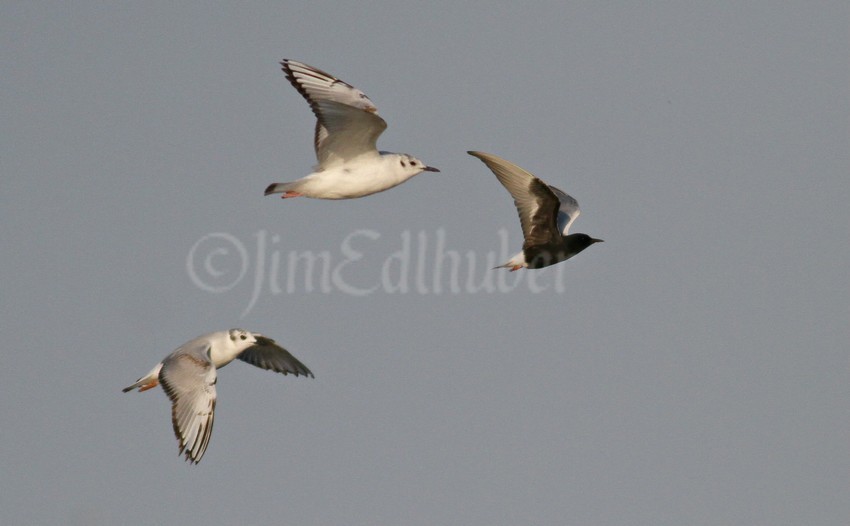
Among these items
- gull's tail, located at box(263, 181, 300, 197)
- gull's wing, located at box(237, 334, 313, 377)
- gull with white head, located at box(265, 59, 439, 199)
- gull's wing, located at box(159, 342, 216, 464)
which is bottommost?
gull's wing, located at box(159, 342, 216, 464)

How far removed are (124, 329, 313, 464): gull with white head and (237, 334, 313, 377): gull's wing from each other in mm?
1160

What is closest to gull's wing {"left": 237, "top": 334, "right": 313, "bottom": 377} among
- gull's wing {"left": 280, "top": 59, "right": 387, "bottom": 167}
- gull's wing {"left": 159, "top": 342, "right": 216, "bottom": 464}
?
gull's wing {"left": 159, "top": 342, "right": 216, "bottom": 464}

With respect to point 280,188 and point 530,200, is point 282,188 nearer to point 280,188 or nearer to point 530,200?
point 280,188

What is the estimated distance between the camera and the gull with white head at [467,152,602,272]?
837 inches

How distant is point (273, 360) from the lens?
78.9 feet

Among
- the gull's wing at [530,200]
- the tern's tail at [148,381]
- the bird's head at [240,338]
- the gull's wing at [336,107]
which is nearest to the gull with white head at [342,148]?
the gull's wing at [336,107]

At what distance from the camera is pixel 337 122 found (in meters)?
19.5

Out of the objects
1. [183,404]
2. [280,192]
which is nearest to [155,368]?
[183,404]

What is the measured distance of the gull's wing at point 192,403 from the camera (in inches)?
784

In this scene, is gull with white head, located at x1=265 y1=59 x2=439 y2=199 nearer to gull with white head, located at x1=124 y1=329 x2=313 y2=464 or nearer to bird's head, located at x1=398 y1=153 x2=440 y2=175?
bird's head, located at x1=398 y1=153 x2=440 y2=175

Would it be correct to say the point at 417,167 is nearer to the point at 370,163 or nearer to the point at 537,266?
the point at 370,163

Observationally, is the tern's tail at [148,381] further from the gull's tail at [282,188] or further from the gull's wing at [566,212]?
the gull's wing at [566,212]

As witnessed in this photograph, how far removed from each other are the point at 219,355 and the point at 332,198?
3.33 meters

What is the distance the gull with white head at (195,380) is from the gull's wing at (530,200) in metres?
4.38
